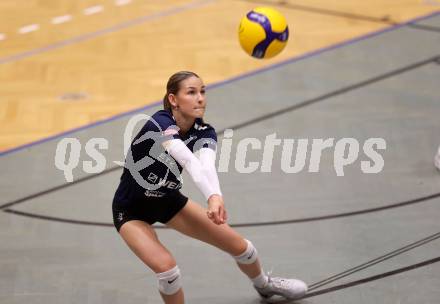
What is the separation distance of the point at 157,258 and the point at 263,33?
91.2 inches

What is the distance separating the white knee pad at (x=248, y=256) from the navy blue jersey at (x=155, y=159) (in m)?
0.69

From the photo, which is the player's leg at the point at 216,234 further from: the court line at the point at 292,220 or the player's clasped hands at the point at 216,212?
the court line at the point at 292,220

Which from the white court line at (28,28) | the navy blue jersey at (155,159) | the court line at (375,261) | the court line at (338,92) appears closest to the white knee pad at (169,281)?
the navy blue jersey at (155,159)

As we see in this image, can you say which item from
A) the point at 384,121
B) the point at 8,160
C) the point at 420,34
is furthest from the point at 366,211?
the point at 420,34

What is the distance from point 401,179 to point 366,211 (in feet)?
2.35

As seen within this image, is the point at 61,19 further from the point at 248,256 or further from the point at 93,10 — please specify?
the point at 248,256

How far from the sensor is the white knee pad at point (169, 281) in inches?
228

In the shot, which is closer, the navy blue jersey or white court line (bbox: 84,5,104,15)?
the navy blue jersey

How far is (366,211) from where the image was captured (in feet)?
25.8

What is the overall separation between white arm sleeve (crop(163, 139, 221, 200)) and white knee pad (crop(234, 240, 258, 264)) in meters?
0.85

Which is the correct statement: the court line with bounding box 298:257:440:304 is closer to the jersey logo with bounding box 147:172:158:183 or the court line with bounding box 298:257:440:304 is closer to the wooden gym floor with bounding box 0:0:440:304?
the wooden gym floor with bounding box 0:0:440:304

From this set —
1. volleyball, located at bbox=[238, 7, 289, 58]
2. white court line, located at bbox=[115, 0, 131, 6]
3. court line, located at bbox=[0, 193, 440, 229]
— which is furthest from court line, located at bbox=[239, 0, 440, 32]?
volleyball, located at bbox=[238, 7, 289, 58]

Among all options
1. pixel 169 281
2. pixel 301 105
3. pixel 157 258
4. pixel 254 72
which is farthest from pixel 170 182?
pixel 254 72

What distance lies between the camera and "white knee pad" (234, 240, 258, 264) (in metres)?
6.30
